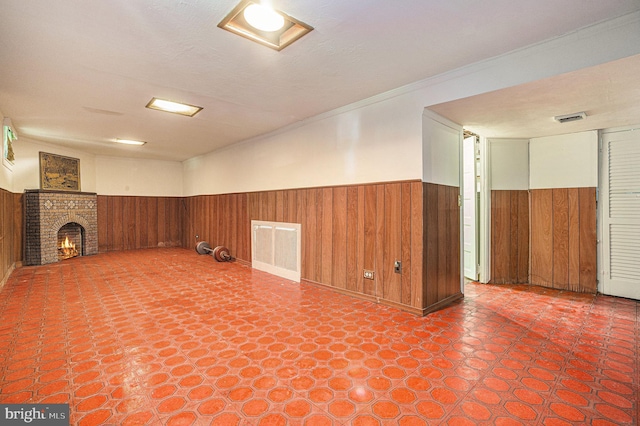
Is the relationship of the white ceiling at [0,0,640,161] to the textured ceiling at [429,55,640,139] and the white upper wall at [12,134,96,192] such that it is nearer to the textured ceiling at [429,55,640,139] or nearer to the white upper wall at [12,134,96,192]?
the textured ceiling at [429,55,640,139]

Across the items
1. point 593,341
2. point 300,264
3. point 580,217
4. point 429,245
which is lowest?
point 593,341

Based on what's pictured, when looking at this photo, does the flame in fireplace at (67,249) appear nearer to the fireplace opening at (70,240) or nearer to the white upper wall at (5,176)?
the fireplace opening at (70,240)

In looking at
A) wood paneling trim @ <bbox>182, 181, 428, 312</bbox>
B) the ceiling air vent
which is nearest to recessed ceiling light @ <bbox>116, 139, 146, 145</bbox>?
wood paneling trim @ <bbox>182, 181, 428, 312</bbox>

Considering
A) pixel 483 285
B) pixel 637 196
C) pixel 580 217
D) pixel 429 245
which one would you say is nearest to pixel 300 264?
pixel 429 245

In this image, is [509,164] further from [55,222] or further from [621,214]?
[55,222]

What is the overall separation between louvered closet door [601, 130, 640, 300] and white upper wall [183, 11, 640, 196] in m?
2.82

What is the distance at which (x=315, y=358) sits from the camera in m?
2.61

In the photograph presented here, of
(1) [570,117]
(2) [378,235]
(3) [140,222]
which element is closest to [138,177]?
(3) [140,222]

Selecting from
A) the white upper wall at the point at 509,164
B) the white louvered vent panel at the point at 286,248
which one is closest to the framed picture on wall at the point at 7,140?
the white louvered vent panel at the point at 286,248

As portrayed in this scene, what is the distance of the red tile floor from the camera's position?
196cm

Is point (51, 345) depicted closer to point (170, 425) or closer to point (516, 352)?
point (170, 425)

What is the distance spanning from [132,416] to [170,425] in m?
0.29

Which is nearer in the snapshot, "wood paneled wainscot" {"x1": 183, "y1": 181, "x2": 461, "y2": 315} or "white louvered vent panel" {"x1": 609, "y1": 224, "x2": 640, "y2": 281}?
"wood paneled wainscot" {"x1": 183, "y1": 181, "x2": 461, "y2": 315}

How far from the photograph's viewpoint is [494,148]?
5289 millimetres
